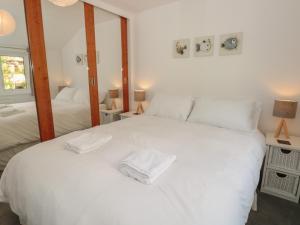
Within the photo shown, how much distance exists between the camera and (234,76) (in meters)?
2.44

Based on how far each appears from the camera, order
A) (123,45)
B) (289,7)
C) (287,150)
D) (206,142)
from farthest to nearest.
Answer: (123,45) < (289,7) < (287,150) < (206,142)

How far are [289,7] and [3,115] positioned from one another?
Result: 336cm

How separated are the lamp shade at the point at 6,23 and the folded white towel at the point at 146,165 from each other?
71.8 inches

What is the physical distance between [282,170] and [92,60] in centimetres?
277

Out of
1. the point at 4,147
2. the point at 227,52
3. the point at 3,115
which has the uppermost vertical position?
the point at 227,52

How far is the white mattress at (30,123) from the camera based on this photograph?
6.86 feet

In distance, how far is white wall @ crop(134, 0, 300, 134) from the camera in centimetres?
209

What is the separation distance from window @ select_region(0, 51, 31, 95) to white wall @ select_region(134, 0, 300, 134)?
5.86 feet

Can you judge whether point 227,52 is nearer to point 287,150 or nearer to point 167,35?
point 167,35

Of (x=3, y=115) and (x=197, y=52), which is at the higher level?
(x=197, y=52)

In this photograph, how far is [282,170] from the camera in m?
1.91

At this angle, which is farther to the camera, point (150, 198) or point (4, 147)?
point (4, 147)

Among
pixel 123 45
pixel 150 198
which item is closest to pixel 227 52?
pixel 123 45

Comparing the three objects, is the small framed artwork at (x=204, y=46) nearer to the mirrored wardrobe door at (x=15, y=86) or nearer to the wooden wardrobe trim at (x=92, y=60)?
the wooden wardrobe trim at (x=92, y=60)
